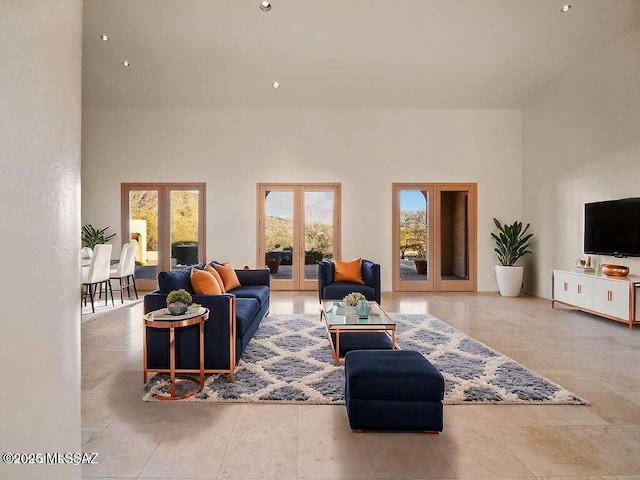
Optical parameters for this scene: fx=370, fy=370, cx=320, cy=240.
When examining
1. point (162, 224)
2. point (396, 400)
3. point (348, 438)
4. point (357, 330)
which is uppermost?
point (162, 224)

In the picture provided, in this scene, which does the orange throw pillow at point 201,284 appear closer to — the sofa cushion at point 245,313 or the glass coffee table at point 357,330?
the sofa cushion at point 245,313

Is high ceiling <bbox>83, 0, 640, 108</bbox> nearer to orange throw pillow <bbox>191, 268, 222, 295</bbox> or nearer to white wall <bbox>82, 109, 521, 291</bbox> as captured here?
white wall <bbox>82, 109, 521, 291</bbox>

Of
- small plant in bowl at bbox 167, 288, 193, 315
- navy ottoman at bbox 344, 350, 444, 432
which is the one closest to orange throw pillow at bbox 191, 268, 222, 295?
small plant in bowl at bbox 167, 288, 193, 315

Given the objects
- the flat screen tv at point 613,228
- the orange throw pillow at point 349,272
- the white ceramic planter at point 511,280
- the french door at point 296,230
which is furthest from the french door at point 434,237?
the flat screen tv at point 613,228

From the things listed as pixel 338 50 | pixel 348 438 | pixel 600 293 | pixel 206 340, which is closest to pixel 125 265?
pixel 206 340

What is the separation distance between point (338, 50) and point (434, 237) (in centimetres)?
422

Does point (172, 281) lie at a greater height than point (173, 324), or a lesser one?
greater

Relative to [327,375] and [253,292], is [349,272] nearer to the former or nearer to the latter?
[253,292]

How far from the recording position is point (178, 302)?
2965 mm

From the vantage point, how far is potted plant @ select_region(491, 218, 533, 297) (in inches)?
288

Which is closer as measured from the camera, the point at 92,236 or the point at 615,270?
the point at 615,270

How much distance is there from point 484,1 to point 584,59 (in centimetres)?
240

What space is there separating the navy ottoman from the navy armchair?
10.5 ft

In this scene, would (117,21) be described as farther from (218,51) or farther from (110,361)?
(110,361)
